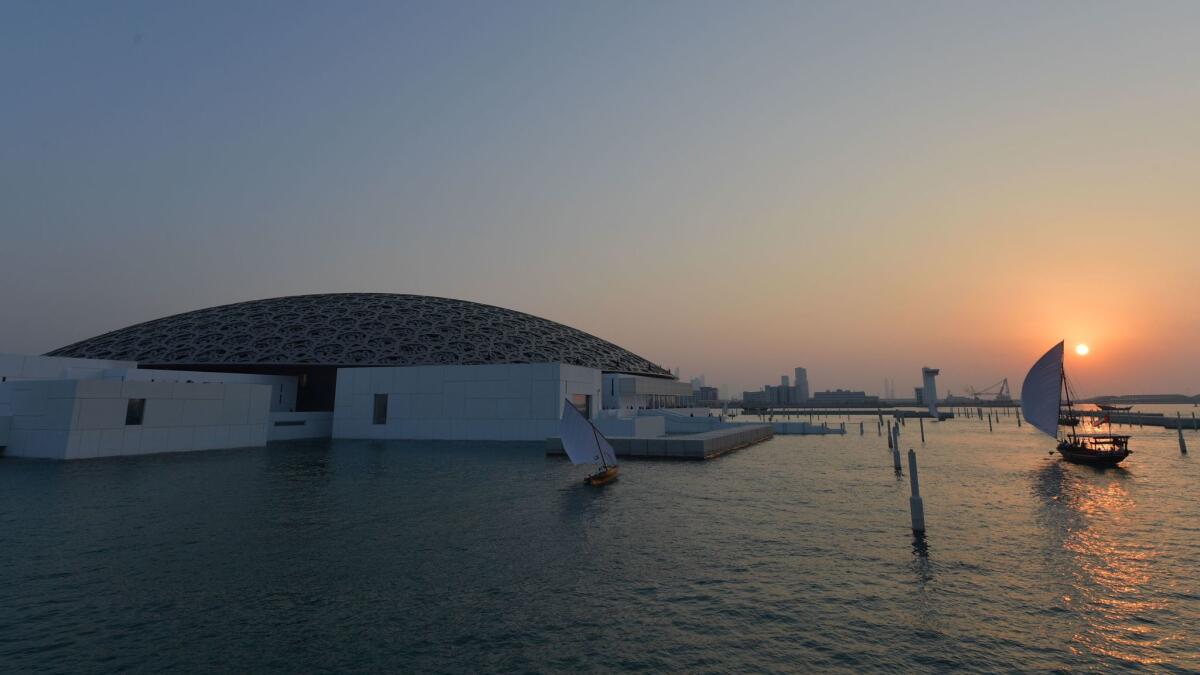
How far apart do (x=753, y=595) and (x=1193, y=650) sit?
9131 millimetres

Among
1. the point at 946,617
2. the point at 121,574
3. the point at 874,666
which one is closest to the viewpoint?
the point at 874,666

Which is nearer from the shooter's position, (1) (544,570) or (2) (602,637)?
(2) (602,637)

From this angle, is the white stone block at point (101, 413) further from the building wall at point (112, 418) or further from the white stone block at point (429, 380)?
the white stone block at point (429, 380)

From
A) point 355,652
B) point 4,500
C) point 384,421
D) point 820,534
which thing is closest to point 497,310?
point 384,421

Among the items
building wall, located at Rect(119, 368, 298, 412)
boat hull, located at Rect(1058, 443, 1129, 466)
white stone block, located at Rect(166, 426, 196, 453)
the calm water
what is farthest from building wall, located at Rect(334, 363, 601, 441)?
boat hull, located at Rect(1058, 443, 1129, 466)

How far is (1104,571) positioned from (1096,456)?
41.6 meters

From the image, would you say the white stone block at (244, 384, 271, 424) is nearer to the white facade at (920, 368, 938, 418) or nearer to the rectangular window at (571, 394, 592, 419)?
the rectangular window at (571, 394, 592, 419)

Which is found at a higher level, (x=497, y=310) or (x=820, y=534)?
(x=497, y=310)

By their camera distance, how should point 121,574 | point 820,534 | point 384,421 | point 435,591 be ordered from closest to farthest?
1. point 435,591
2. point 121,574
3. point 820,534
4. point 384,421

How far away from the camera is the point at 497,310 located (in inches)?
4375

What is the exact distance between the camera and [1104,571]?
1742 centimetres

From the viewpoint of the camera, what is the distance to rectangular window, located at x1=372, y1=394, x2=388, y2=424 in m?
72.5

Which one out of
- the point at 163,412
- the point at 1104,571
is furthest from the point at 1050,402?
the point at 163,412

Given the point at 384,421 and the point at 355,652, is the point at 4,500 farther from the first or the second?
the point at 384,421
